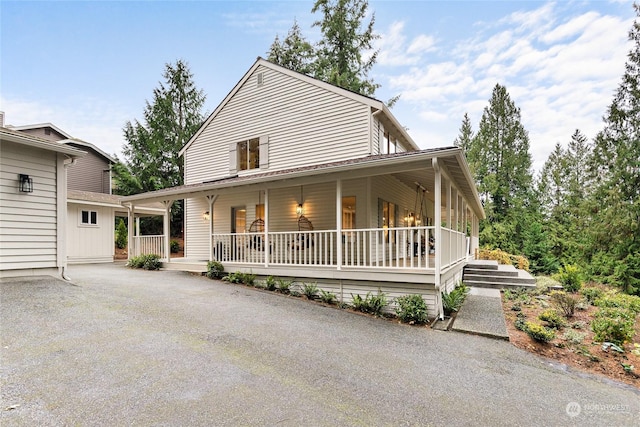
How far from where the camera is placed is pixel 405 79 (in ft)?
72.6

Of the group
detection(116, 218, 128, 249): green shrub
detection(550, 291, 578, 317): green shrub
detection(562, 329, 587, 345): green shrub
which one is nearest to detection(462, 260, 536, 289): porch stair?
detection(550, 291, 578, 317): green shrub

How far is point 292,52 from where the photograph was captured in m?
24.6

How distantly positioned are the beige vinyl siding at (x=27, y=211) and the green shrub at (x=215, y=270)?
392 centimetres

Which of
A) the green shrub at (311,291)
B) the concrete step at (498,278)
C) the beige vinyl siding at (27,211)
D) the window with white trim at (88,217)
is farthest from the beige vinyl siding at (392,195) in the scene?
the window with white trim at (88,217)

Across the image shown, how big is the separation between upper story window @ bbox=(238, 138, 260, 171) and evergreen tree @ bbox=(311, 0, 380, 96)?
38.0 feet

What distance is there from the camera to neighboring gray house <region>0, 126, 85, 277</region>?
276 inches

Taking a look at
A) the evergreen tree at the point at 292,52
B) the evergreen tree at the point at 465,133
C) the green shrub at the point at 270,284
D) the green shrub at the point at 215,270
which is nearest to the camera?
the green shrub at the point at 270,284

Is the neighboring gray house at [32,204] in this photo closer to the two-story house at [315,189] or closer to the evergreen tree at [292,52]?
the two-story house at [315,189]

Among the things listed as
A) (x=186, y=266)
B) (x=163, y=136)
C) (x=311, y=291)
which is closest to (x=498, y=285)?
(x=311, y=291)

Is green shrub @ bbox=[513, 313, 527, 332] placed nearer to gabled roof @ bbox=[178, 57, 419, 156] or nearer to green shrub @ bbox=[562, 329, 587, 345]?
green shrub @ bbox=[562, 329, 587, 345]

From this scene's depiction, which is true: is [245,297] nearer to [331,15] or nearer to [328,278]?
[328,278]

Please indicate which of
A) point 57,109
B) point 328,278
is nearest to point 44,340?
point 328,278

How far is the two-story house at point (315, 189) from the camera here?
25.0ft

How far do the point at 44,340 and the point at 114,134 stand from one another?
87.8 ft
